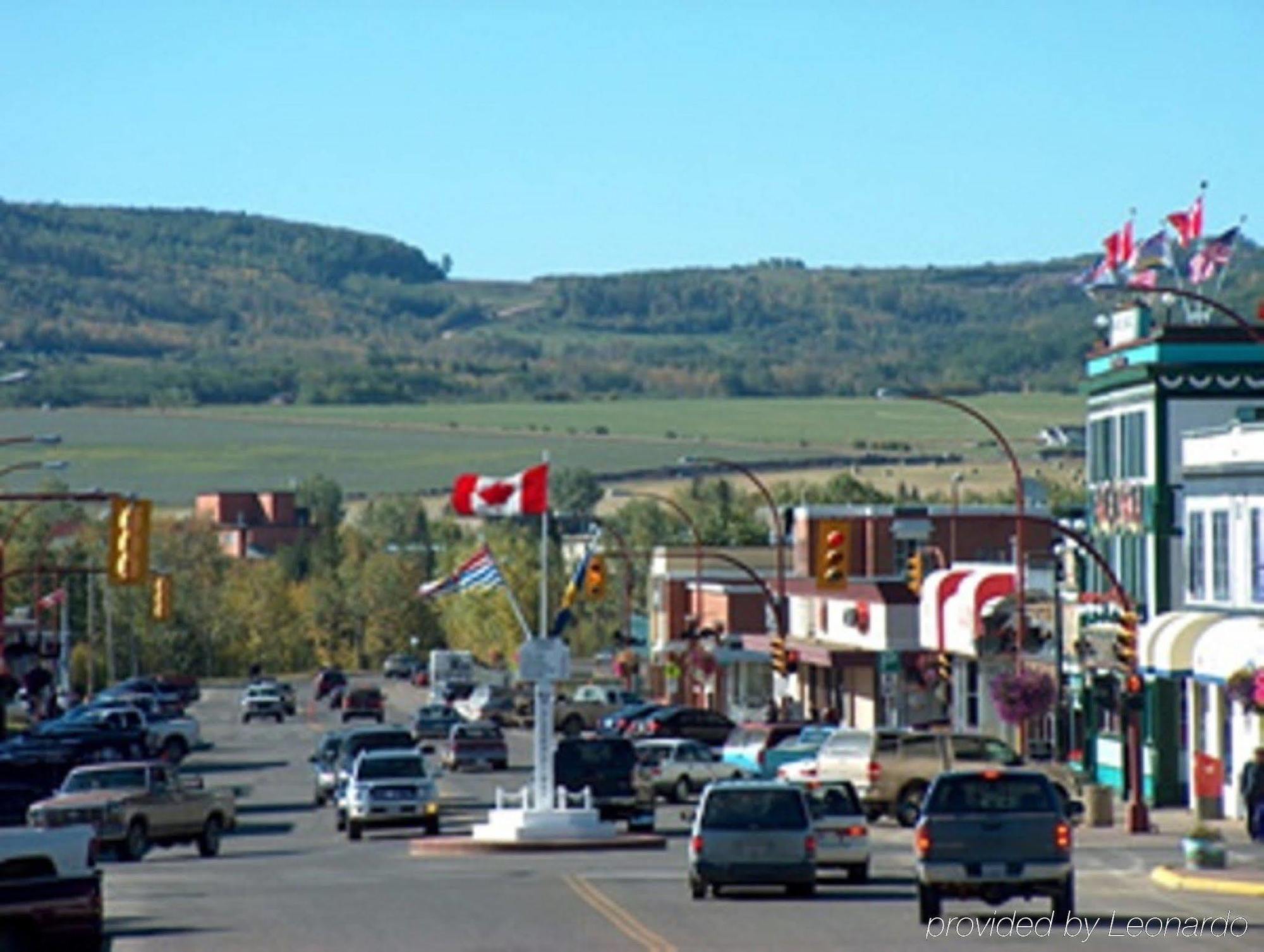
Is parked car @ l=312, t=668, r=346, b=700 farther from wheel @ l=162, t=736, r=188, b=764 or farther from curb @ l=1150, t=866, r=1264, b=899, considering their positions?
curb @ l=1150, t=866, r=1264, b=899

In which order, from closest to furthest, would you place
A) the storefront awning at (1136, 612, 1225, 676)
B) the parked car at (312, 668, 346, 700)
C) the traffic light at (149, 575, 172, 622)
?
the storefront awning at (1136, 612, 1225, 676), the traffic light at (149, 575, 172, 622), the parked car at (312, 668, 346, 700)

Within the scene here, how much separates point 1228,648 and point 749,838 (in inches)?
843

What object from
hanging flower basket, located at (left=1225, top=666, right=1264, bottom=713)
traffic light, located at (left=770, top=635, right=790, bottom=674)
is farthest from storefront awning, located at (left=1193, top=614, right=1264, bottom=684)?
traffic light, located at (left=770, top=635, right=790, bottom=674)

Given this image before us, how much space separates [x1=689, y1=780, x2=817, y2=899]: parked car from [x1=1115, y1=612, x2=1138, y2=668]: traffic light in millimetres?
19724

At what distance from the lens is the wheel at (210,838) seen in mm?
51031

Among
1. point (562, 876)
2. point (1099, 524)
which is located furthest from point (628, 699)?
point (562, 876)

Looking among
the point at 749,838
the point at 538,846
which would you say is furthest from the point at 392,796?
the point at 749,838

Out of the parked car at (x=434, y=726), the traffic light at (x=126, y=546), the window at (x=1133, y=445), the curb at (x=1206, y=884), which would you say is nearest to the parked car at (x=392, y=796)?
the traffic light at (x=126, y=546)

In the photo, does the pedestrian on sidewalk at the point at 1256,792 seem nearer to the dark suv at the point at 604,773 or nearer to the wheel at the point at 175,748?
the dark suv at the point at 604,773

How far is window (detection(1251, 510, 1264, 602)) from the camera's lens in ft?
188

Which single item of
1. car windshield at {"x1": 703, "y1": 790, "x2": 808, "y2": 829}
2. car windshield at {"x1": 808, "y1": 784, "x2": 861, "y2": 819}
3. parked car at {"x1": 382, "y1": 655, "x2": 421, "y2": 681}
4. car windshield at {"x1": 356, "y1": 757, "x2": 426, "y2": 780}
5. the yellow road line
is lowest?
parked car at {"x1": 382, "y1": 655, "x2": 421, "y2": 681}

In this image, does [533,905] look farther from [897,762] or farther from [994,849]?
[897,762]

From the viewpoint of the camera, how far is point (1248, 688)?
51.8 metres

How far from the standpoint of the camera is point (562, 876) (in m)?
41.2
